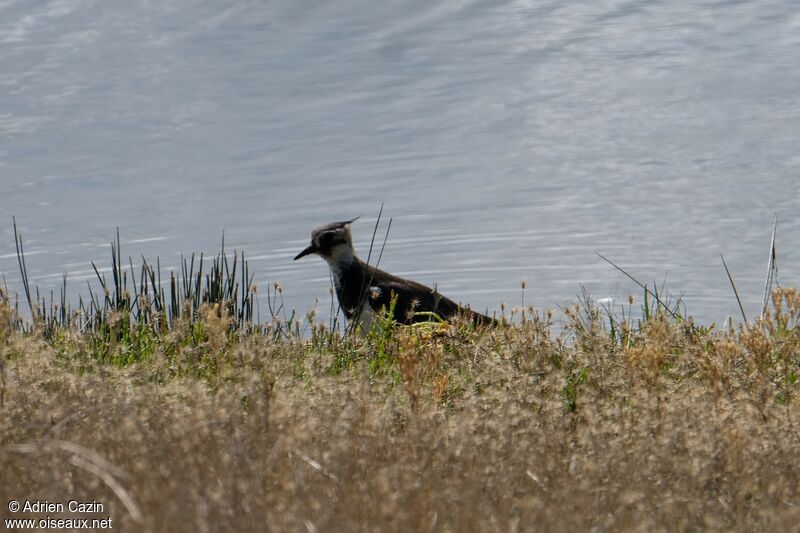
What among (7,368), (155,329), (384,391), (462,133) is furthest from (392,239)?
(7,368)

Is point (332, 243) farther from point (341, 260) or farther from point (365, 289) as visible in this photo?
point (365, 289)

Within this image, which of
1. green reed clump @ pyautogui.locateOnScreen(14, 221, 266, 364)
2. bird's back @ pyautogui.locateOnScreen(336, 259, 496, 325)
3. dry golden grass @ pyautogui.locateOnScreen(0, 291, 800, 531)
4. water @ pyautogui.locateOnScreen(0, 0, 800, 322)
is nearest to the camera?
dry golden grass @ pyautogui.locateOnScreen(0, 291, 800, 531)

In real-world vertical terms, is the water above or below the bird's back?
above

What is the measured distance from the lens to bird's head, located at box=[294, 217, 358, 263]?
31.3 feet

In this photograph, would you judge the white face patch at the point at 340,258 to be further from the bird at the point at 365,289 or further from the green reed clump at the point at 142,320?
the green reed clump at the point at 142,320

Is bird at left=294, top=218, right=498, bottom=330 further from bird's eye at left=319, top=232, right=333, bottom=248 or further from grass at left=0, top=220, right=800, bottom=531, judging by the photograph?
grass at left=0, top=220, right=800, bottom=531

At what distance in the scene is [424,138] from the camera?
596 inches

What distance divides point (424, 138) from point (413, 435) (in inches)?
420

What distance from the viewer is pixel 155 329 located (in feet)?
24.2

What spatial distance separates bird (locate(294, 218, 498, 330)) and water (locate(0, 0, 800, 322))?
167 centimetres

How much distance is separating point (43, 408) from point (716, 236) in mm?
8746

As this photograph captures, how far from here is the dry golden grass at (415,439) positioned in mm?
3889

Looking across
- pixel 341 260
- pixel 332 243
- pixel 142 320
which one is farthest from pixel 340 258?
pixel 142 320

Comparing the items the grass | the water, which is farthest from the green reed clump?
the water
